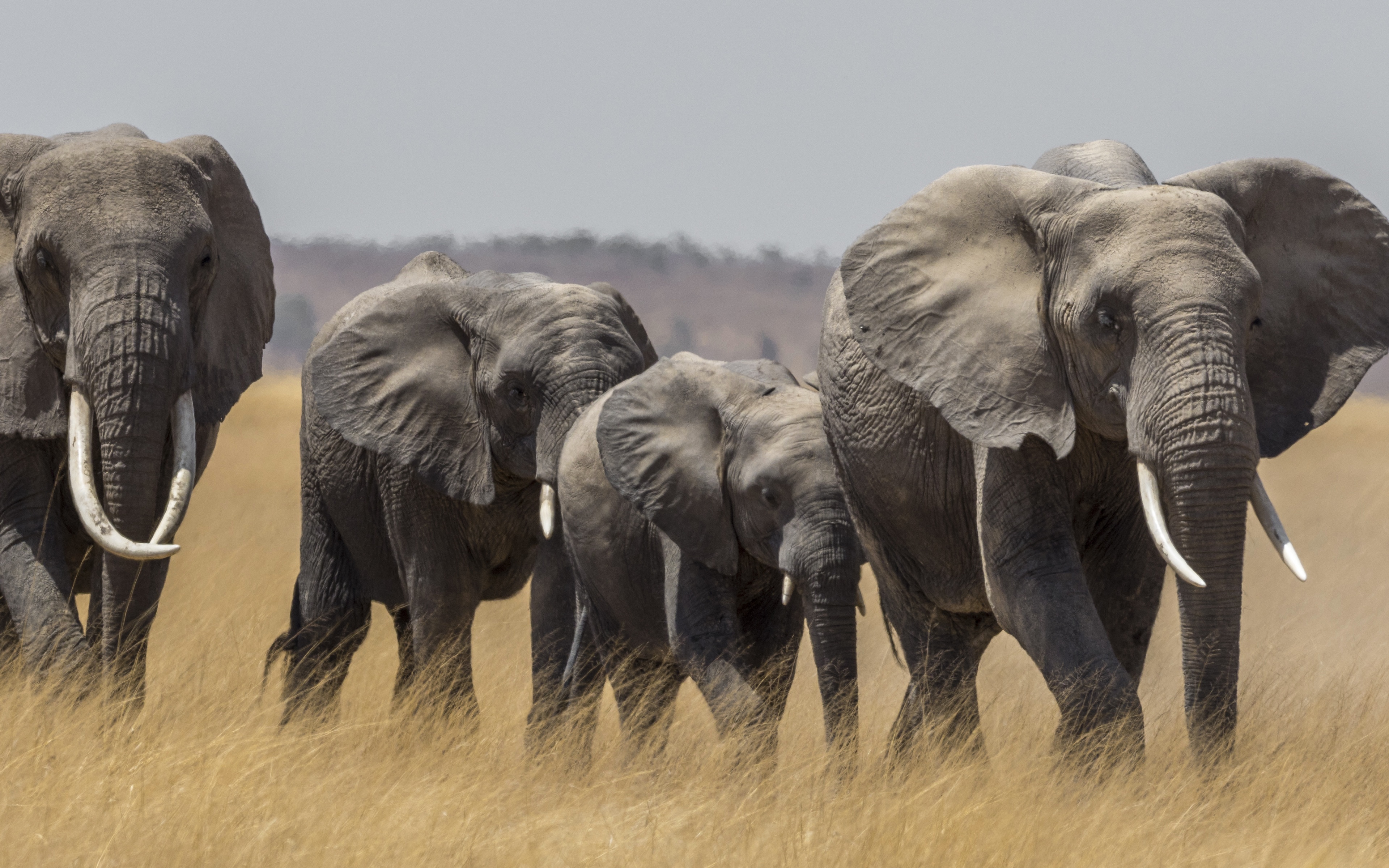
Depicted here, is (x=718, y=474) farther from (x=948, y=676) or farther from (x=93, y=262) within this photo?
(x=93, y=262)

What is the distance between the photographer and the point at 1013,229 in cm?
584

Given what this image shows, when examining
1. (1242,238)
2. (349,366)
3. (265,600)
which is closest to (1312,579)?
(265,600)

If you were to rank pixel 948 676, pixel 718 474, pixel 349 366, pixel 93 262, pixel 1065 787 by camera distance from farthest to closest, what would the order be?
pixel 349 366 → pixel 718 474 → pixel 948 676 → pixel 93 262 → pixel 1065 787

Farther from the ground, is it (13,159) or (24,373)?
(13,159)

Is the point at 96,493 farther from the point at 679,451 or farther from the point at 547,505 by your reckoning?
the point at 679,451

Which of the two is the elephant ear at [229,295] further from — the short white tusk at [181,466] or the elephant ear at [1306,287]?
the elephant ear at [1306,287]

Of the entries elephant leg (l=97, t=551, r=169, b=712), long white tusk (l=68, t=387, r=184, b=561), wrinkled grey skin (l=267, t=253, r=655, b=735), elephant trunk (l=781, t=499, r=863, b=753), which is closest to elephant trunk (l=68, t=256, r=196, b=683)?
long white tusk (l=68, t=387, r=184, b=561)

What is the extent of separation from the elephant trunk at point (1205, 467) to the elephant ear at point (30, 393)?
4.04 meters

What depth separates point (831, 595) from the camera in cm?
684

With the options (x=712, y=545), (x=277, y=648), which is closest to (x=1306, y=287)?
(x=712, y=545)

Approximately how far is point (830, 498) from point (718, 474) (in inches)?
26.6

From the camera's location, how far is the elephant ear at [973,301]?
5613mm

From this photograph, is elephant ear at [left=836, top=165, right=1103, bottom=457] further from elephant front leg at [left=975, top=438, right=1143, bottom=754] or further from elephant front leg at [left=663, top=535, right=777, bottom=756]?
elephant front leg at [left=663, top=535, right=777, bottom=756]

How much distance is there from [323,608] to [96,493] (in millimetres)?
2456
